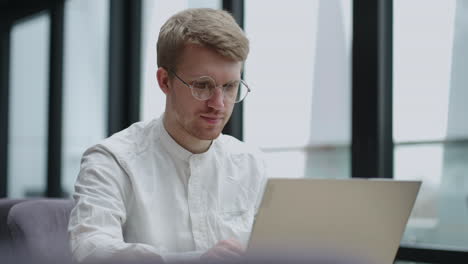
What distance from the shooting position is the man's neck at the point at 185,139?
1402 millimetres

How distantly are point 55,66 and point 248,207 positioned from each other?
11.2 ft

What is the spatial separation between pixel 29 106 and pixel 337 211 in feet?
15.6

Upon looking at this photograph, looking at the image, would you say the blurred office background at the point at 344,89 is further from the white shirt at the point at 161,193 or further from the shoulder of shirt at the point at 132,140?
the shoulder of shirt at the point at 132,140

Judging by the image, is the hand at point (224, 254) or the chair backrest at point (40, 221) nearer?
the hand at point (224, 254)

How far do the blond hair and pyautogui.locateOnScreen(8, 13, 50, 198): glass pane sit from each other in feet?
11.5

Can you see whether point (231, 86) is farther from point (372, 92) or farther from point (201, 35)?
point (372, 92)

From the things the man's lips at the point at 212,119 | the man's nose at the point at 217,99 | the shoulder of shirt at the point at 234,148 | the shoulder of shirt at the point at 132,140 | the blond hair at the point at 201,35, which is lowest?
the shoulder of shirt at the point at 234,148

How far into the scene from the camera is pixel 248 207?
4.73 ft

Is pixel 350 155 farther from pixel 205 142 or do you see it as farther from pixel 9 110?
pixel 9 110

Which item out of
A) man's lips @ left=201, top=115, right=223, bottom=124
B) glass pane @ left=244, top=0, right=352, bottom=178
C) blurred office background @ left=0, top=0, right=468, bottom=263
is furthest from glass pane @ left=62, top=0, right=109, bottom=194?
man's lips @ left=201, top=115, right=223, bottom=124

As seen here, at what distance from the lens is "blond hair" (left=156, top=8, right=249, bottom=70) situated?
4.13 ft

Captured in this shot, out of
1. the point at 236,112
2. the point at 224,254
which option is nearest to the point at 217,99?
the point at 224,254

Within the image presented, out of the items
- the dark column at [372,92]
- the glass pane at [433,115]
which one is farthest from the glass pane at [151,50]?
the glass pane at [433,115]

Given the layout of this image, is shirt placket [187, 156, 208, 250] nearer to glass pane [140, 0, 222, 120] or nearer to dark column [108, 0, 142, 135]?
glass pane [140, 0, 222, 120]
